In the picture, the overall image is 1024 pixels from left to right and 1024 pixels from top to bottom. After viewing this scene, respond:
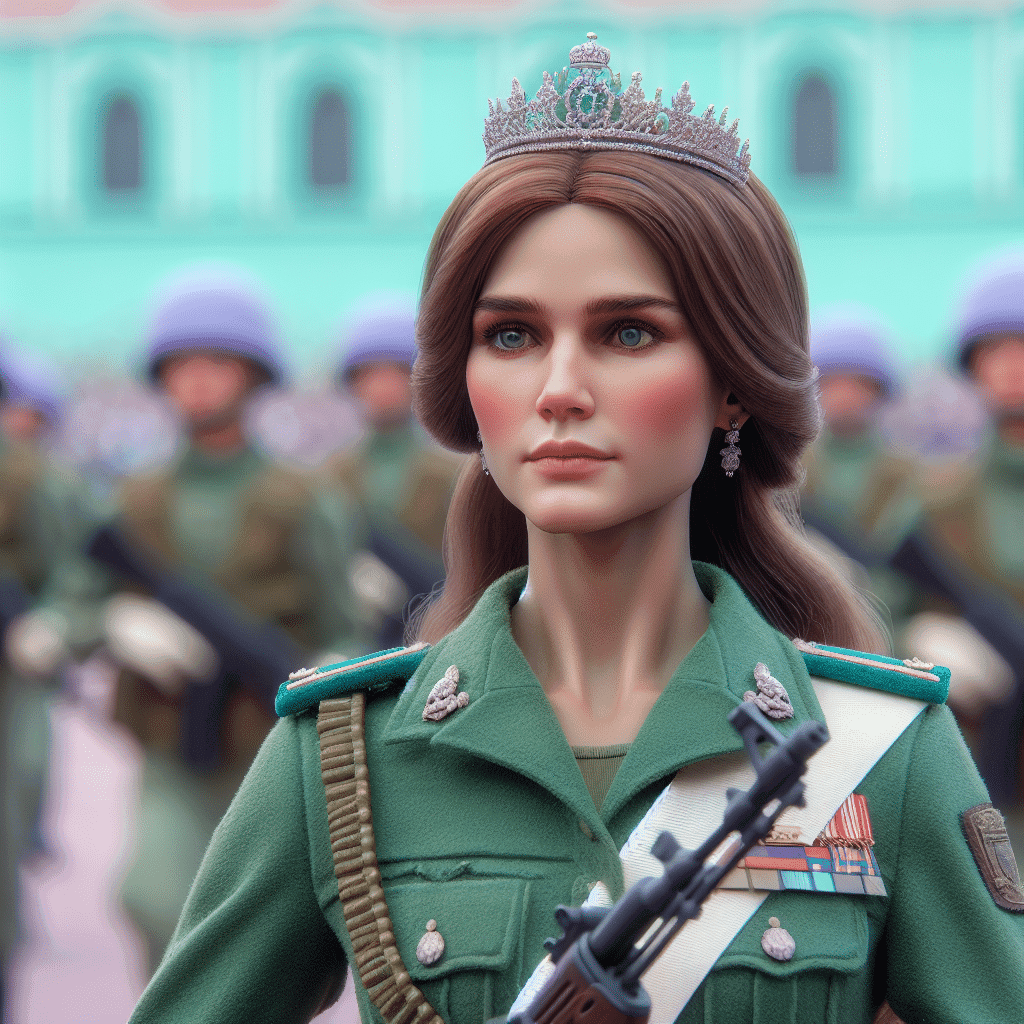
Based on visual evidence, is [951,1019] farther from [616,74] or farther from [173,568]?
[173,568]

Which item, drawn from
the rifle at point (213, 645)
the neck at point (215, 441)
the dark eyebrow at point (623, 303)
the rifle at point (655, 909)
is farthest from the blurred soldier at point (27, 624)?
the rifle at point (655, 909)

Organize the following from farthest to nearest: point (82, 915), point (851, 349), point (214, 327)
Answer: point (851, 349) → point (82, 915) → point (214, 327)

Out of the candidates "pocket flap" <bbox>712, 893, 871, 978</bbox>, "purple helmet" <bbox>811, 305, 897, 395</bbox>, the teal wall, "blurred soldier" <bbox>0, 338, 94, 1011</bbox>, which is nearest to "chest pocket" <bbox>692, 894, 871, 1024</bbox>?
"pocket flap" <bbox>712, 893, 871, 978</bbox>

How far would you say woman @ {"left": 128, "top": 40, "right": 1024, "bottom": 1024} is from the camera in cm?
225

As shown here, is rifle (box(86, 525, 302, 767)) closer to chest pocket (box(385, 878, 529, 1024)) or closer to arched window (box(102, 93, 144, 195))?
chest pocket (box(385, 878, 529, 1024))

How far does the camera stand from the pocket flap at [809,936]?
7.19 ft

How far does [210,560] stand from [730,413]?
4.00 m

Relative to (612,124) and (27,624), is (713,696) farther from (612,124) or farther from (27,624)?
(27,624)

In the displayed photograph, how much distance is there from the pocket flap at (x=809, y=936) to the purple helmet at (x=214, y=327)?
4528mm

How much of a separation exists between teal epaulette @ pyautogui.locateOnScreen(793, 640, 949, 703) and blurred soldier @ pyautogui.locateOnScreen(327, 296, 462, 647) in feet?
16.3

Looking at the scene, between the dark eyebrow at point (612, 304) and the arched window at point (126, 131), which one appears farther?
the arched window at point (126, 131)

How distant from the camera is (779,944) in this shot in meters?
2.19

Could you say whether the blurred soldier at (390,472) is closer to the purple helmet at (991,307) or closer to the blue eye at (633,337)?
the purple helmet at (991,307)

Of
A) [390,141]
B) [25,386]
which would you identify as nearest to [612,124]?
[25,386]
